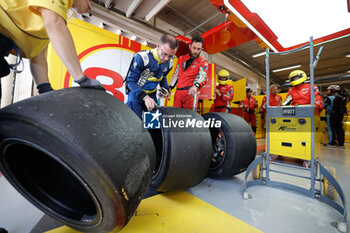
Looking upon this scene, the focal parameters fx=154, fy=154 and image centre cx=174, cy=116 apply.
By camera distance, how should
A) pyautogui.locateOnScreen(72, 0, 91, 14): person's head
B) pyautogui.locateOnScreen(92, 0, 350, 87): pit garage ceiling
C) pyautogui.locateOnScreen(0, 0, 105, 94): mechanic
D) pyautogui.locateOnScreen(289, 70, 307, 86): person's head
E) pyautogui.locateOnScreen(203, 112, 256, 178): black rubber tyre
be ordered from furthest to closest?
pyautogui.locateOnScreen(92, 0, 350, 87): pit garage ceiling
pyautogui.locateOnScreen(289, 70, 307, 86): person's head
pyautogui.locateOnScreen(203, 112, 256, 178): black rubber tyre
pyautogui.locateOnScreen(72, 0, 91, 14): person's head
pyautogui.locateOnScreen(0, 0, 105, 94): mechanic

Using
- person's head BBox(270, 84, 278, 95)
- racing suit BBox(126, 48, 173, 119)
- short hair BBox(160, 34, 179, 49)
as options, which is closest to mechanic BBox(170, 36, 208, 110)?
racing suit BBox(126, 48, 173, 119)

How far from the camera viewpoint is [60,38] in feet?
1.79

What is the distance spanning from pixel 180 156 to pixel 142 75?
0.91 m

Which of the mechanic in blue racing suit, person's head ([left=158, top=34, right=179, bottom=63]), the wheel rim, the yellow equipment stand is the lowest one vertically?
the wheel rim

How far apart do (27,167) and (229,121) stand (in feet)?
4.24

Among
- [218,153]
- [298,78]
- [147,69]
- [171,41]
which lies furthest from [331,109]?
[147,69]

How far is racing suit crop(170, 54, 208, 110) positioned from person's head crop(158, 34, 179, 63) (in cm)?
70

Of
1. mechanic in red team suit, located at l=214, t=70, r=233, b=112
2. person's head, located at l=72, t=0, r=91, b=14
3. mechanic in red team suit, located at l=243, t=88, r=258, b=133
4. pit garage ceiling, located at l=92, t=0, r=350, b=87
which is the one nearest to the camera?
person's head, located at l=72, t=0, r=91, b=14

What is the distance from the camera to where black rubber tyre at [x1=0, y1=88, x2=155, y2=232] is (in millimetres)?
388

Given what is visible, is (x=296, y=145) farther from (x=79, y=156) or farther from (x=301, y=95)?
→ (x=301, y=95)

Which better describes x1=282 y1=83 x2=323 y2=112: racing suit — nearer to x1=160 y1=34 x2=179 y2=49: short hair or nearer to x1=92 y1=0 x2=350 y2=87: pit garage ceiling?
x1=92 y1=0 x2=350 y2=87: pit garage ceiling

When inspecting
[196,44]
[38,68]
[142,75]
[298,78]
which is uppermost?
[196,44]

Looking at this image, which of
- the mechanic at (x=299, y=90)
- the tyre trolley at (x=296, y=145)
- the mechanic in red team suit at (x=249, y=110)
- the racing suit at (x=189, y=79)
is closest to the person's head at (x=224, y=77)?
the mechanic at (x=299, y=90)

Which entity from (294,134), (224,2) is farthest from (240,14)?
(294,134)
